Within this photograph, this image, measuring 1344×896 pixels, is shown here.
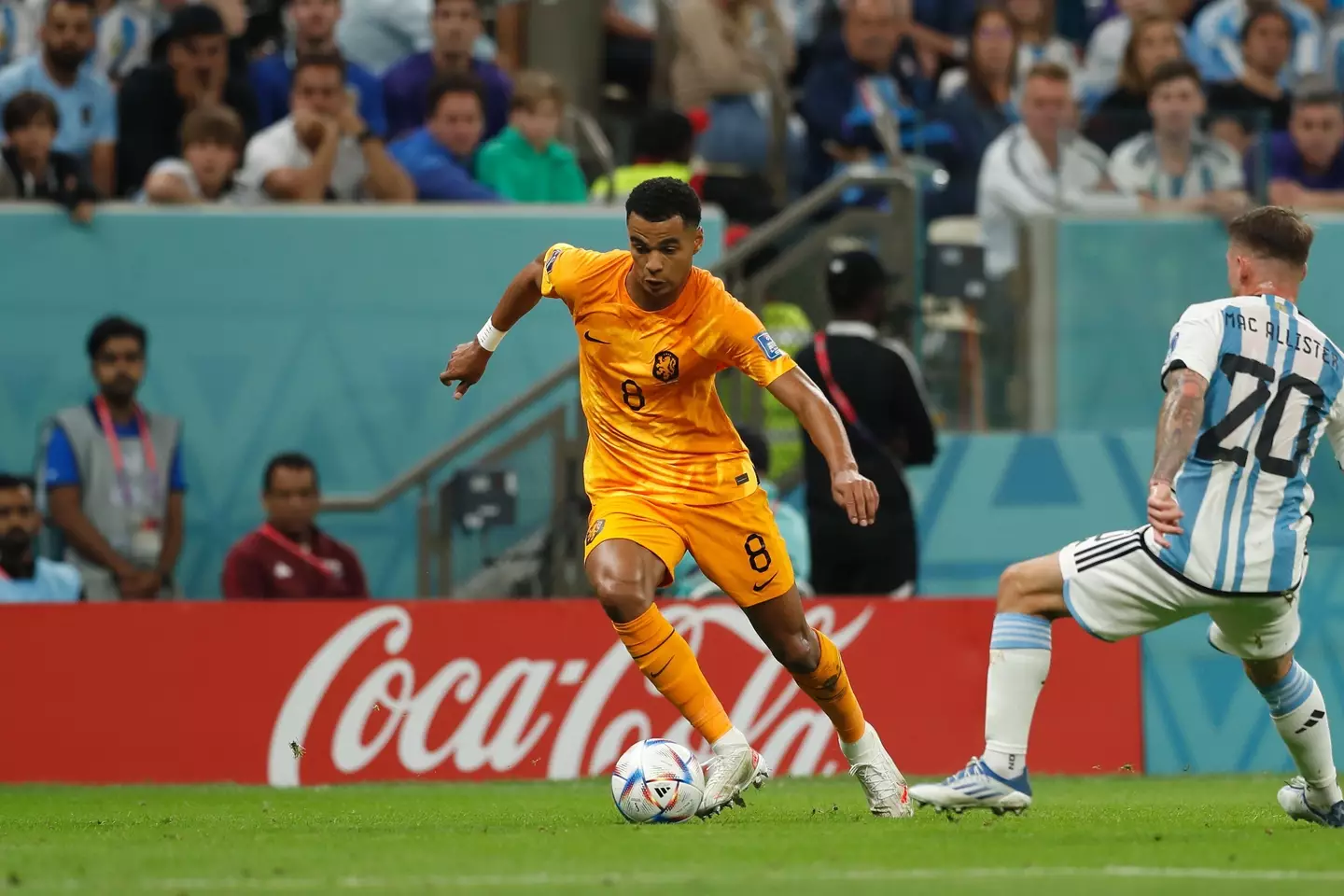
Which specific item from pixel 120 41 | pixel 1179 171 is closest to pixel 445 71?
pixel 120 41

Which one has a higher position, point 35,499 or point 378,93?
point 378,93

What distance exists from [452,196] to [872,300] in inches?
140

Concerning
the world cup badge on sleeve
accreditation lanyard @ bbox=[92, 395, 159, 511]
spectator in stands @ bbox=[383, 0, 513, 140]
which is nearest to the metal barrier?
accreditation lanyard @ bbox=[92, 395, 159, 511]

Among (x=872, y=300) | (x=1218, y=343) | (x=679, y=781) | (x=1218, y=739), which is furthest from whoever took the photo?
(x=1218, y=739)

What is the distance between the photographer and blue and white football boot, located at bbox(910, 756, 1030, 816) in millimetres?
7379

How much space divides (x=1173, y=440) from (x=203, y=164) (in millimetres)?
7872

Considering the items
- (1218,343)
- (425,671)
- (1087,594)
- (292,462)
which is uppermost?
(1218,343)

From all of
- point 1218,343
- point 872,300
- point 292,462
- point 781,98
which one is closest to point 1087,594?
point 1218,343

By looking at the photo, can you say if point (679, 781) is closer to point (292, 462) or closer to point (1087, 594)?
point (1087, 594)

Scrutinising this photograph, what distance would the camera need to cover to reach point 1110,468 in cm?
1336

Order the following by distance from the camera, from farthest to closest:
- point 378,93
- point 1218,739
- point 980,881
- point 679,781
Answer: point 378,93
point 1218,739
point 679,781
point 980,881

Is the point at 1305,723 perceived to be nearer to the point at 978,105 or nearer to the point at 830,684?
the point at 830,684

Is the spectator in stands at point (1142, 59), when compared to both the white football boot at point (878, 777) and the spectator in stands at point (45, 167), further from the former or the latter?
the white football boot at point (878, 777)

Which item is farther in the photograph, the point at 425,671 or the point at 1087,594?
the point at 425,671
